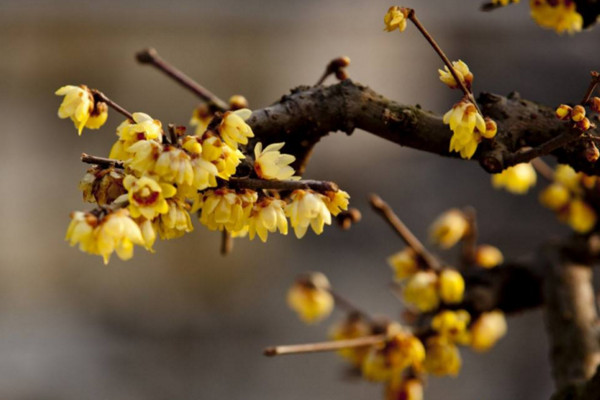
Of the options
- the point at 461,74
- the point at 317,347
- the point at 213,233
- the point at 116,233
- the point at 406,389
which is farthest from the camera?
the point at 213,233

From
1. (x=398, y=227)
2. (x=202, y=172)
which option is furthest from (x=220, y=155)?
(x=398, y=227)

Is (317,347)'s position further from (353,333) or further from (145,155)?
(145,155)

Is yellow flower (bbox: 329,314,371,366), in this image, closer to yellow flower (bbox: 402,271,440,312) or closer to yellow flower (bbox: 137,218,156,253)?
yellow flower (bbox: 402,271,440,312)

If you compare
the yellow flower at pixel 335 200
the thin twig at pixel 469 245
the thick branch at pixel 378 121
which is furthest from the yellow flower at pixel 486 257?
the yellow flower at pixel 335 200

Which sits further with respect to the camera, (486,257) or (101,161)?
(486,257)

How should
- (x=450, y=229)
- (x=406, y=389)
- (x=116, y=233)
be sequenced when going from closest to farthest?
1. (x=116, y=233)
2. (x=406, y=389)
3. (x=450, y=229)

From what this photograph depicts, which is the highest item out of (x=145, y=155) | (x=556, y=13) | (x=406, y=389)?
(x=556, y=13)

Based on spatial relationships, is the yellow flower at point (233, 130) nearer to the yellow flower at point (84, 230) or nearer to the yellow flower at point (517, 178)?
the yellow flower at point (84, 230)
